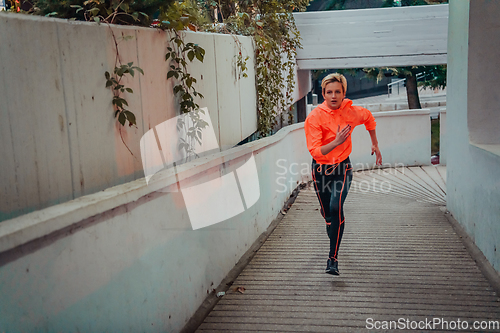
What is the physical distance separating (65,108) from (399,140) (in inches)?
408

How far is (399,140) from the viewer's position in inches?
458

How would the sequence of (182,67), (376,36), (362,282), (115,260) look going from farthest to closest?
(376,36)
(362,282)
(182,67)
(115,260)

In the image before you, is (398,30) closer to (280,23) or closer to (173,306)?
(280,23)

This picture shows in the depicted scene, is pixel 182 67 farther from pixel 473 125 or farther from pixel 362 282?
pixel 473 125

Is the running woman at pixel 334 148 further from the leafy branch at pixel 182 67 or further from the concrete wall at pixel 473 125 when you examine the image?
the concrete wall at pixel 473 125

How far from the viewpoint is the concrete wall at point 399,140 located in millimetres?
11445

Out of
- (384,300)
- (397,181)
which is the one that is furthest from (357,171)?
(384,300)

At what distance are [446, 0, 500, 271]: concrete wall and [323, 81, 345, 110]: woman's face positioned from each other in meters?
1.54

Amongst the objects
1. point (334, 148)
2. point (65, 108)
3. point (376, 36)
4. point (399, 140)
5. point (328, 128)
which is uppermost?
point (376, 36)

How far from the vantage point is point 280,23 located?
9.59m

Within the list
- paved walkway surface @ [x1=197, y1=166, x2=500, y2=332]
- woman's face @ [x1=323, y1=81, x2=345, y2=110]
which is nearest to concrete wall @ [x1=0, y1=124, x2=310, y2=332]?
paved walkway surface @ [x1=197, y1=166, x2=500, y2=332]

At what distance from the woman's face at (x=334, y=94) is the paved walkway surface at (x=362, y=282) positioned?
1633mm

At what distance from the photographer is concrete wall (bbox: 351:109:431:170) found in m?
11.4

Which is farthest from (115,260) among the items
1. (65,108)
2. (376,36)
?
(376,36)
